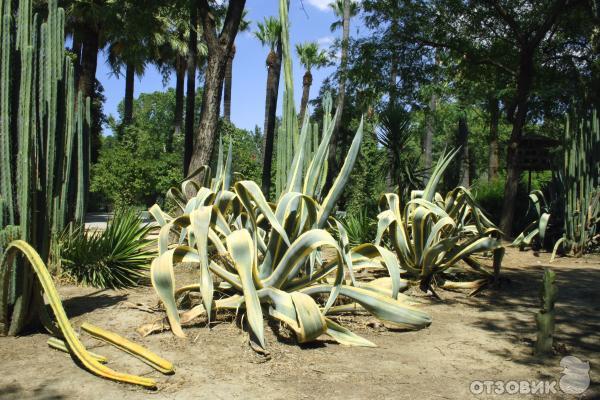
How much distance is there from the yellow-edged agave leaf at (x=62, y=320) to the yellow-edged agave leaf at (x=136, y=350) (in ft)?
0.67

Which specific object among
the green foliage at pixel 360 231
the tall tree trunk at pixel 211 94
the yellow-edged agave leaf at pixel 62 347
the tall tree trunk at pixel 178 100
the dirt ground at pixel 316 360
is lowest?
the dirt ground at pixel 316 360

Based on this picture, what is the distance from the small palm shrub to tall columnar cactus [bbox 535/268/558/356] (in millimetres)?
4142

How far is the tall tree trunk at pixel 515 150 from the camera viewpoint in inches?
475

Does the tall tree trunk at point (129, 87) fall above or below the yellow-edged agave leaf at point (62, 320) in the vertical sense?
above

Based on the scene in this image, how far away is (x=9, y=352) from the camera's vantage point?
140 inches

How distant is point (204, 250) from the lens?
13.3ft

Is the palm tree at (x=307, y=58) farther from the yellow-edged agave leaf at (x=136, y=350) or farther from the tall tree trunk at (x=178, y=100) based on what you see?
the yellow-edged agave leaf at (x=136, y=350)

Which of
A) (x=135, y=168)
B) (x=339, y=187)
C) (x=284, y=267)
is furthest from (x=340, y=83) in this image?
(x=284, y=267)

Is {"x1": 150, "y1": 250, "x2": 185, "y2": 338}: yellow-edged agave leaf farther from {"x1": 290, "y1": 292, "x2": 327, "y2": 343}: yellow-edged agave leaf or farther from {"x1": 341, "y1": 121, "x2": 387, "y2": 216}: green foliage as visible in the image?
{"x1": 341, "y1": 121, "x2": 387, "y2": 216}: green foliage

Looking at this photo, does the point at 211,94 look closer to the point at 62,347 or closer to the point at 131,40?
the point at 62,347

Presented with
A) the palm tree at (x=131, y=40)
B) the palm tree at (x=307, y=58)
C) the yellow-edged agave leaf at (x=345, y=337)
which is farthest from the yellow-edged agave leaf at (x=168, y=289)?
the palm tree at (x=307, y=58)

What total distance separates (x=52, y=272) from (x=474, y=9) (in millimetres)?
11733

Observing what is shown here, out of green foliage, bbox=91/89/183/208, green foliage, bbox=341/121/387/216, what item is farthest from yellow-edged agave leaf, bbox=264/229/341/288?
green foliage, bbox=341/121/387/216

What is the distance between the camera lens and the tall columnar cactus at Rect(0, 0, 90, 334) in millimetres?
3901
